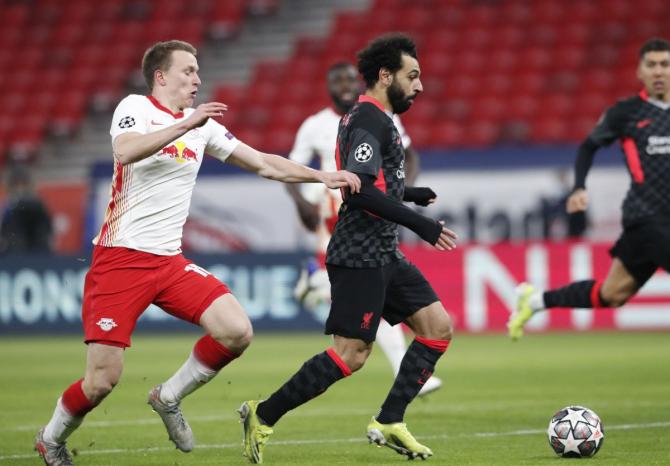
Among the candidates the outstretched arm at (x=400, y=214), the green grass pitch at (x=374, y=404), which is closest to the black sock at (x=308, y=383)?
the green grass pitch at (x=374, y=404)

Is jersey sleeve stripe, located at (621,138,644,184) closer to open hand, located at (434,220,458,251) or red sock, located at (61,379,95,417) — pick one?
open hand, located at (434,220,458,251)

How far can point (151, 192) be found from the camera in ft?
22.2

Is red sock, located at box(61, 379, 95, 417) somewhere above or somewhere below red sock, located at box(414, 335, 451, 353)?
below

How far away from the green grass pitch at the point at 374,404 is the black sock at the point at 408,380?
0.90 ft

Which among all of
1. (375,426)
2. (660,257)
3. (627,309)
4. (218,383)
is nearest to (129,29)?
(627,309)

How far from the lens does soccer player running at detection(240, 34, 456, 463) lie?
6.62 meters

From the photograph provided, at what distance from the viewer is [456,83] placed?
22.8 m

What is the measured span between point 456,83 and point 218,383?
11.8m

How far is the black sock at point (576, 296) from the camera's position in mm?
9836

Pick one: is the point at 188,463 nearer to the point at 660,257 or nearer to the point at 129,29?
the point at 660,257

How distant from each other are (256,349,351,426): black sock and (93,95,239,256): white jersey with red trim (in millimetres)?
970

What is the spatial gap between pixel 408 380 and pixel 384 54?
1.78m

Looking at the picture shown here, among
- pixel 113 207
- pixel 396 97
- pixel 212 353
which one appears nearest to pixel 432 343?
pixel 212 353

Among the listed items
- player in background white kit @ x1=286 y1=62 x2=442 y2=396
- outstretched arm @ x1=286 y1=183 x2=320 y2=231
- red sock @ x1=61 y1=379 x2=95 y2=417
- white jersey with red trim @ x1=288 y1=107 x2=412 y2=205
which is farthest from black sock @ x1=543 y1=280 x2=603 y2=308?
red sock @ x1=61 y1=379 x2=95 y2=417
